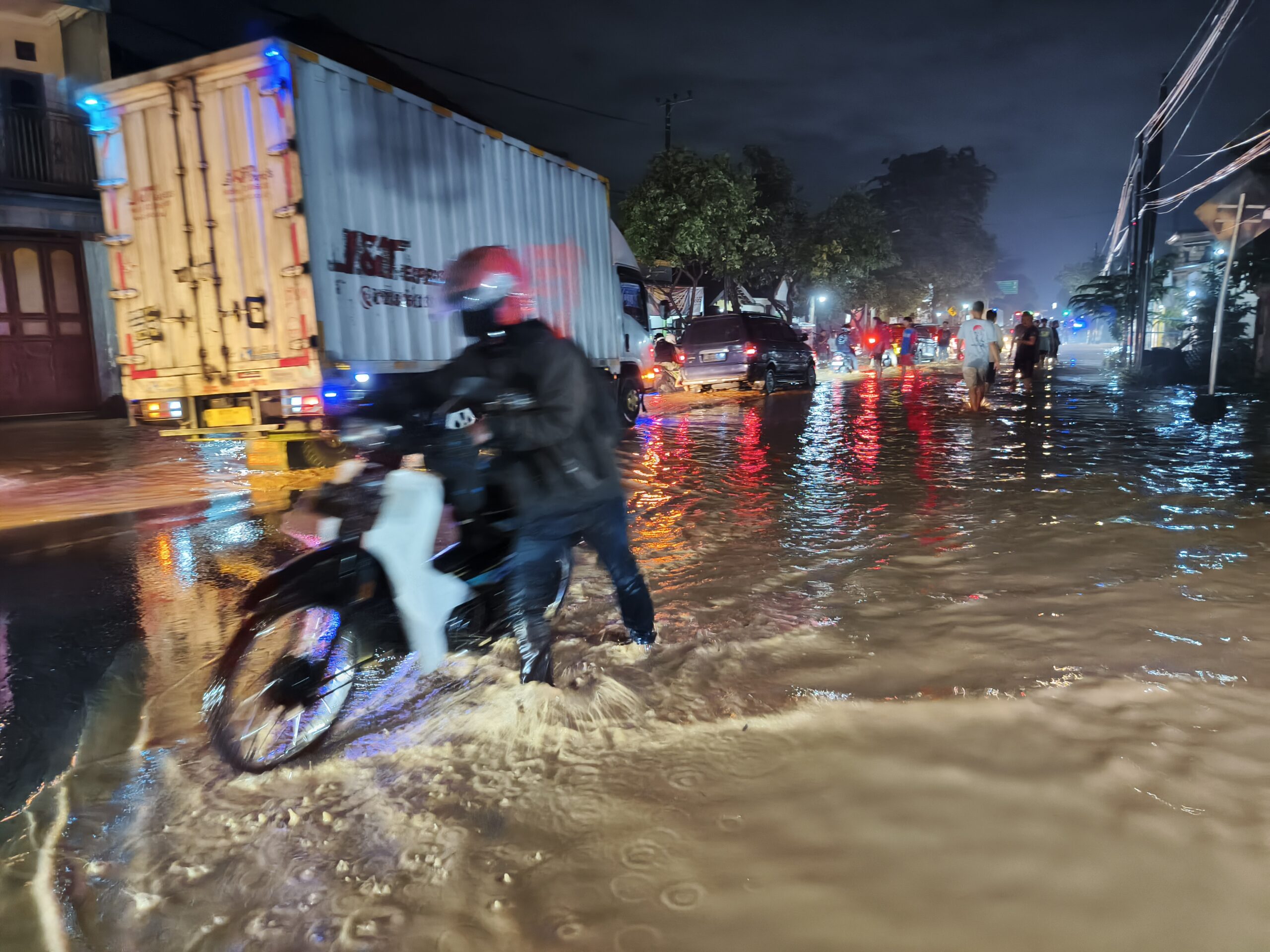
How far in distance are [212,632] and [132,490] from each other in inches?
207

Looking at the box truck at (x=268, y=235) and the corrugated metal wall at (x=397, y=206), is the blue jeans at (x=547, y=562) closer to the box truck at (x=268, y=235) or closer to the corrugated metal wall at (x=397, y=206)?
the corrugated metal wall at (x=397, y=206)

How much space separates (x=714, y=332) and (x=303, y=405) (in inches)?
521

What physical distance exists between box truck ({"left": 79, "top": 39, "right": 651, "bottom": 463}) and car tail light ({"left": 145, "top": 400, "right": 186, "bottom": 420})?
0.7 inches

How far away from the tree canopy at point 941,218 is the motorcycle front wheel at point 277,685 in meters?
60.3

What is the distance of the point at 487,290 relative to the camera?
9.70 ft

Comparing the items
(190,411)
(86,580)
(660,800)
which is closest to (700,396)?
(190,411)

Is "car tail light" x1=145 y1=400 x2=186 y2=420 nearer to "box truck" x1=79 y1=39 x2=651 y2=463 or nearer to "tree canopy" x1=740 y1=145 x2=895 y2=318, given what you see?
"box truck" x1=79 y1=39 x2=651 y2=463

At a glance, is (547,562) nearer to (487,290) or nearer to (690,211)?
(487,290)

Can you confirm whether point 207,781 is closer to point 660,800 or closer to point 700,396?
point 660,800

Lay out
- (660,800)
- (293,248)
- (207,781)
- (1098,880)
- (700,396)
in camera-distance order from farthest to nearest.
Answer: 1. (700,396)
2. (293,248)
3. (207,781)
4. (660,800)
5. (1098,880)

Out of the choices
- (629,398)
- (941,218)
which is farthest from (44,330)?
(941,218)

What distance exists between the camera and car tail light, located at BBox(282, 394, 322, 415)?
25.3 ft

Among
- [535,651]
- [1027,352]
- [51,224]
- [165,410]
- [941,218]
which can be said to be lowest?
[535,651]

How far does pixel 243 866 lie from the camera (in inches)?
94.4
